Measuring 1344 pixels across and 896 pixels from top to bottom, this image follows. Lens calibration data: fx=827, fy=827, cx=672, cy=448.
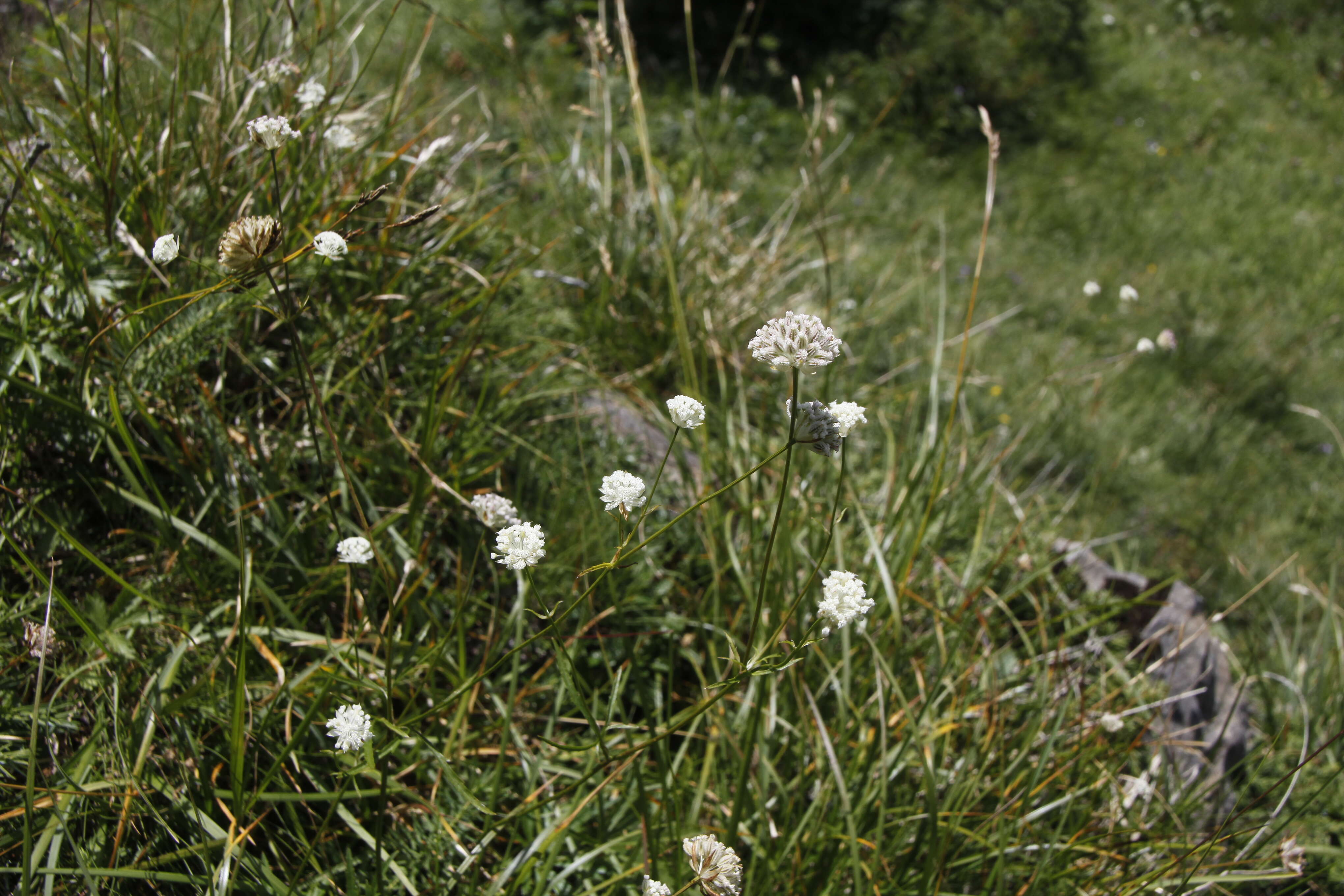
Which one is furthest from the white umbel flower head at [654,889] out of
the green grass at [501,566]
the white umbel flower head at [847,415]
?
the white umbel flower head at [847,415]

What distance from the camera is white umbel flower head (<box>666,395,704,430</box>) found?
1.14 meters

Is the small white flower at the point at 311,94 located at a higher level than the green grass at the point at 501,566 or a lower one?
higher

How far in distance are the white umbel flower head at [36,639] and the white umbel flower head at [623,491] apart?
3.06 feet

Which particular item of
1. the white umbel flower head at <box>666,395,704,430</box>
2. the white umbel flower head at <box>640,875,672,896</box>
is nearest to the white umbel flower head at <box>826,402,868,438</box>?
the white umbel flower head at <box>666,395,704,430</box>

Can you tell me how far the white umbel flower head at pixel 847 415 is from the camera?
1.26 m

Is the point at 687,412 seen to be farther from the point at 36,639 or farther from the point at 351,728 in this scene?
the point at 36,639

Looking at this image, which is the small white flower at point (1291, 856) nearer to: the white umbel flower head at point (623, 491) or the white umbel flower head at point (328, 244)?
the white umbel flower head at point (623, 491)

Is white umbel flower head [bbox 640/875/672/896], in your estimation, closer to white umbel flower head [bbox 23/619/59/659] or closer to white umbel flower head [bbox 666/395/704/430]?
white umbel flower head [bbox 666/395/704/430]

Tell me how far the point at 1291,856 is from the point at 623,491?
5.30ft

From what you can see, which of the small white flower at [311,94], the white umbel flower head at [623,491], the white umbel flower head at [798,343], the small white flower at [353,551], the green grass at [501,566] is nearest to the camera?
the white umbel flower head at [798,343]

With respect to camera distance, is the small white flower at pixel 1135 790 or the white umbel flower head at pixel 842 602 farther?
the small white flower at pixel 1135 790

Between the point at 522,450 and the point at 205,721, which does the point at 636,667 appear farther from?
the point at 205,721

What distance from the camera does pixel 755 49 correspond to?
19.3 ft

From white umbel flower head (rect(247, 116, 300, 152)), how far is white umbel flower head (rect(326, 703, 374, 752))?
83 cm
